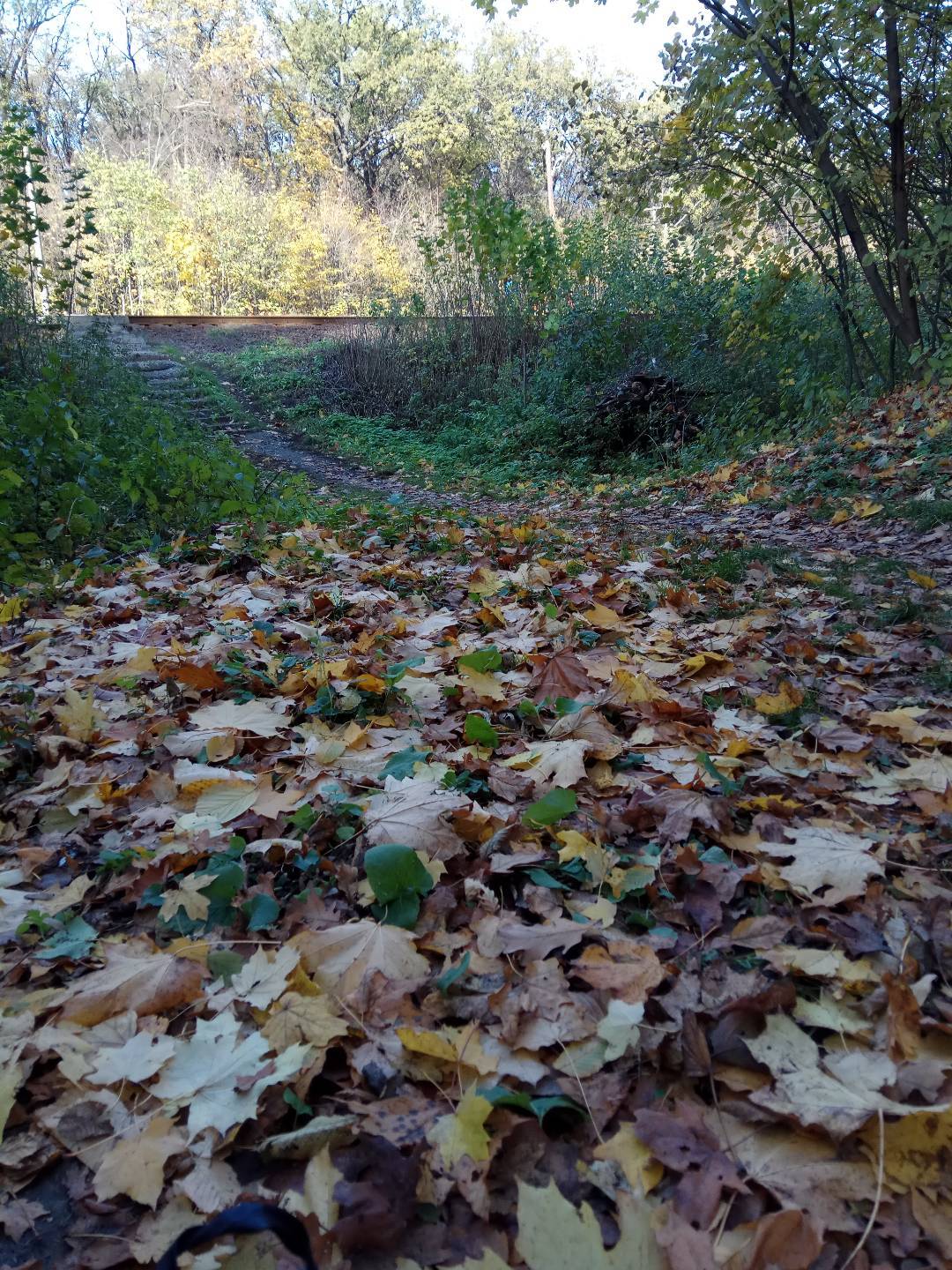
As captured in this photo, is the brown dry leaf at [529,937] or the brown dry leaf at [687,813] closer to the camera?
the brown dry leaf at [529,937]

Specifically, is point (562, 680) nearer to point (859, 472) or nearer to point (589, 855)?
point (589, 855)

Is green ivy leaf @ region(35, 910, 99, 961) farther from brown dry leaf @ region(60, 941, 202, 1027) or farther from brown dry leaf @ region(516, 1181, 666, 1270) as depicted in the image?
brown dry leaf @ region(516, 1181, 666, 1270)

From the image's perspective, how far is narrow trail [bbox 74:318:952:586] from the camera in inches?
153

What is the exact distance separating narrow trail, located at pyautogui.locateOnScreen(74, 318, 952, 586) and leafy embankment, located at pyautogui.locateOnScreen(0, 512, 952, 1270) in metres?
1.44

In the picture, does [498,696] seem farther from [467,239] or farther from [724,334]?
[467,239]

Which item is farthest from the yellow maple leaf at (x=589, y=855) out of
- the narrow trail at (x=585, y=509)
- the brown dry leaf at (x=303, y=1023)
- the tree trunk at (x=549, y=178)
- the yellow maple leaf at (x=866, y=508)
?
the tree trunk at (x=549, y=178)

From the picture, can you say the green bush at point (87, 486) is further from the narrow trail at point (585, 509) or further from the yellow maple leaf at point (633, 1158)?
the yellow maple leaf at point (633, 1158)

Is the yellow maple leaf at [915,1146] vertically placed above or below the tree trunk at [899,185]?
below

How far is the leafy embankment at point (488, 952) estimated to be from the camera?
3.11 feet

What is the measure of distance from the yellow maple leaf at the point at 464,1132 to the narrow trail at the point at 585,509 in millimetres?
2949

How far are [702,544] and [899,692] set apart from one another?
2.01m

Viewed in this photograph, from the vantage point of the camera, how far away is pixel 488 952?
1.33m

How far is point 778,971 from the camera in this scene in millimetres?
1241

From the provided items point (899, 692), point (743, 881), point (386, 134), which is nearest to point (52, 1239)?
point (743, 881)
